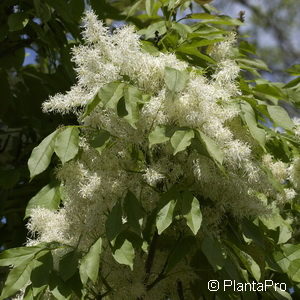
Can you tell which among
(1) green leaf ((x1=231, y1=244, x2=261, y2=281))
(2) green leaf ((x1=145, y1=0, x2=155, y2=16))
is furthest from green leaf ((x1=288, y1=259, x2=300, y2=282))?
(2) green leaf ((x1=145, y1=0, x2=155, y2=16))

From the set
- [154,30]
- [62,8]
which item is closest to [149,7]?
[154,30]

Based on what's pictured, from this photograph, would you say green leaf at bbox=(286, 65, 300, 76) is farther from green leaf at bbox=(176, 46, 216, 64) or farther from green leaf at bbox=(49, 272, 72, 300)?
green leaf at bbox=(49, 272, 72, 300)

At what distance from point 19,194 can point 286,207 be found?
3.76 feet

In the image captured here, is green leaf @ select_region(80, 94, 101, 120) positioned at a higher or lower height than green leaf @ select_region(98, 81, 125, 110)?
lower

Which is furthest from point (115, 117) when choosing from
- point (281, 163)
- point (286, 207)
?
point (286, 207)

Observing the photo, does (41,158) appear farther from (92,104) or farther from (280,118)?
(280,118)

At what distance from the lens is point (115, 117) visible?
1693 millimetres

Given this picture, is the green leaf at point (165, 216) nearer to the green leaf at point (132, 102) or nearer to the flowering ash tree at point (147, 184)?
the flowering ash tree at point (147, 184)

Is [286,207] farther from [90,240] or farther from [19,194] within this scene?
[19,194]

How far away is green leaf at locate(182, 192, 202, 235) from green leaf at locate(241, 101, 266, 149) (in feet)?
0.84

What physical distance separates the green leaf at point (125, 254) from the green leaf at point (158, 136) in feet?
0.90

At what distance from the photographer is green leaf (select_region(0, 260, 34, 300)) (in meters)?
1.67

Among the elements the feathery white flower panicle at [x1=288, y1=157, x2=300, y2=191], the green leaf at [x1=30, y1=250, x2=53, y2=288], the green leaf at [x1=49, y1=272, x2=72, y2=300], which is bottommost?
the feathery white flower panicle at [x1=288, y1=157, x2=300, y2=191]

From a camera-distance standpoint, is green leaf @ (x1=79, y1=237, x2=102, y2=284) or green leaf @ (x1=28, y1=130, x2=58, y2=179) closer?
green leaf @ (x1=79, y1=237, x2=102, y2=284)
